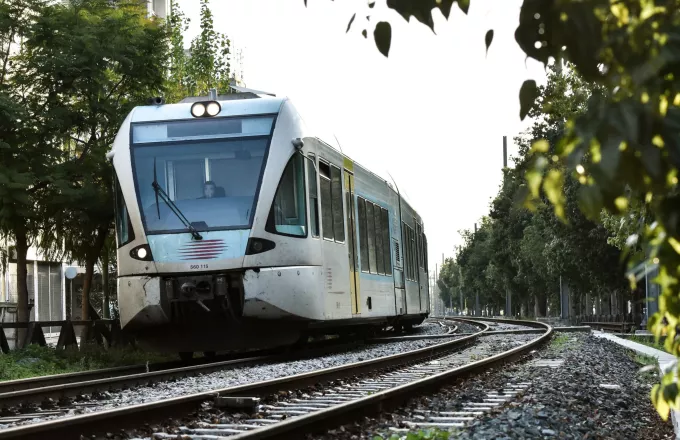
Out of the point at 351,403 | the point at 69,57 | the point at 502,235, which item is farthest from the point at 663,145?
the point at 502,235

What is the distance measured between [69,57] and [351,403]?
43.2 ft

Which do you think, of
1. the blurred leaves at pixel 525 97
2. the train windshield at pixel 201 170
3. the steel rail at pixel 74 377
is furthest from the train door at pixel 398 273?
the blurred leaves at pixel 525 97

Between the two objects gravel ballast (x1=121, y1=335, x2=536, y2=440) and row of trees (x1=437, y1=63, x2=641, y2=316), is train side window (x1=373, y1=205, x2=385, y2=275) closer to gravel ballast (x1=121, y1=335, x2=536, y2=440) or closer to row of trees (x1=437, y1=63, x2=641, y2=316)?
row of trees (x1=437, y1=63, x2=641, y2=316)

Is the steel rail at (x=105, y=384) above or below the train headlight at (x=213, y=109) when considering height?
below

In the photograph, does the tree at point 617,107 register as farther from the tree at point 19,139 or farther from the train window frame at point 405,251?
the train window frame at point 405,251

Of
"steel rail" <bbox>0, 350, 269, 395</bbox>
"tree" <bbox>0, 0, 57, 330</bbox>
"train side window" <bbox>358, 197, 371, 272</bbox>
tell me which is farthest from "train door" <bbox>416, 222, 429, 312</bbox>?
"steel rail" <bbox>0, 350, 269, 395</bbox>

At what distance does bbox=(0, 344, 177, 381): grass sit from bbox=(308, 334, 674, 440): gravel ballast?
669cm

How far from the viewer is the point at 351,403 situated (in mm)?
7770

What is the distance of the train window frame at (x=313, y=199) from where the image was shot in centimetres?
1469

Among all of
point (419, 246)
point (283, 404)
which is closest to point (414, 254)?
point (419, 246)

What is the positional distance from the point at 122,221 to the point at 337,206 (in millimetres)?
3430

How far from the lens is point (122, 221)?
1442cm

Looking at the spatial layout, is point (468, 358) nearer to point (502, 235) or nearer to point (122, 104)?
point (122, 104)

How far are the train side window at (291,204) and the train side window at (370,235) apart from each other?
3.95 meters
